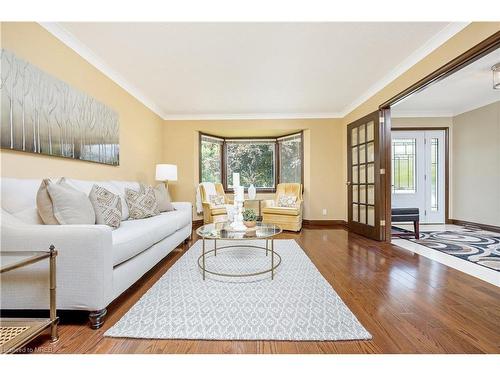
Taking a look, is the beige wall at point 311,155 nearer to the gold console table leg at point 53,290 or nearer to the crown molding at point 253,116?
the crown molding at point 253,116

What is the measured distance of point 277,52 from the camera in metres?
2.62

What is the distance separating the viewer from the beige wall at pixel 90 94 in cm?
185

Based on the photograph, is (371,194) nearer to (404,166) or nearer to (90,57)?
(404,166)

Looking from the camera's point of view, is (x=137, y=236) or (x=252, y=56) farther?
(x=252, y=56)

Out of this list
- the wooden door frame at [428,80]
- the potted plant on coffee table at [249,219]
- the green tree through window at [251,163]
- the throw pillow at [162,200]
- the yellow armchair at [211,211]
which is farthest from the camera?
the green tree through window at [251,163]

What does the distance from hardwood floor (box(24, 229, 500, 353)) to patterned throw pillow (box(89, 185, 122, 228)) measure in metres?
0.62

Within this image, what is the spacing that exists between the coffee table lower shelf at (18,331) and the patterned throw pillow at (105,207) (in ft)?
2.74

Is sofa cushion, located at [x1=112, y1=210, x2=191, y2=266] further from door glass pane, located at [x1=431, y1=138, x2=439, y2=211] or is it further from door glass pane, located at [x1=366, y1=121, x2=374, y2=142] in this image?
door glass pane, located at [x1=431, y1=138, x2=439, y2=211]

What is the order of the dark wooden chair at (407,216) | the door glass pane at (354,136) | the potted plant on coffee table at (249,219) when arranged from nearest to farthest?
the potted plant on coffee table at (249,219) < the dark wooden chair at (407,216) < the door glass pane at (354,136)

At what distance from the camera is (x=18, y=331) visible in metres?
1.18

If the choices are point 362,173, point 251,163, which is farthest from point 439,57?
point 251,163

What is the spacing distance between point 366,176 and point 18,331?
426 cm

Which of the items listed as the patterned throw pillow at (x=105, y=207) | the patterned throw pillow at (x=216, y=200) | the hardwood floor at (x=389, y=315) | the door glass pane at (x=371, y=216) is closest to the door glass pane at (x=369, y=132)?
the door glass pane at (x=371, y=216)

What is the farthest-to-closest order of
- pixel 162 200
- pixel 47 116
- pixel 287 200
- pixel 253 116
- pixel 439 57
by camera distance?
pixel 253 116 → pixel 287 200 → pixel 162 200 → pixel 439 57 → pixel 47 116
